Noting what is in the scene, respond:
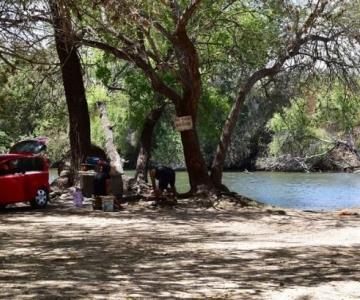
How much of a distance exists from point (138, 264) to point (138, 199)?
9.22 m

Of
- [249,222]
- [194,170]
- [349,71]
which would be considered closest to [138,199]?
[194,170]

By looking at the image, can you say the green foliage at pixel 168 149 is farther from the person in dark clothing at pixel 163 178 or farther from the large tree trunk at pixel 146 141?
the person in dark clothing at pixel 163 178

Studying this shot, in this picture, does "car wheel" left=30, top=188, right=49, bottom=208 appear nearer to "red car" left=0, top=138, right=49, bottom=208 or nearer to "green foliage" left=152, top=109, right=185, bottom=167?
"red car" left=0, top=138, right=49, bottom=208

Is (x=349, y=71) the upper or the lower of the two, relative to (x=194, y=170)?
upper

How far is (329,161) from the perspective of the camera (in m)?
51.8

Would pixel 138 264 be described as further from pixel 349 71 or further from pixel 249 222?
pixel 349 71

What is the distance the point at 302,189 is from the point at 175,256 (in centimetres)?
2792

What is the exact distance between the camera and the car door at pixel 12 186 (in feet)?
51.3

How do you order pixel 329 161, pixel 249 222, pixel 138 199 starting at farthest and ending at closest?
pixel 329 161
pixel 138 199
pixel 249 222

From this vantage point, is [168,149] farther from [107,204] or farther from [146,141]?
[107,204]

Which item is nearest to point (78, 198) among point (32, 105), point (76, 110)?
point (76, 110)

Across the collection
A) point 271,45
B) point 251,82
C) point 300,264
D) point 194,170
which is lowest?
point 300,264

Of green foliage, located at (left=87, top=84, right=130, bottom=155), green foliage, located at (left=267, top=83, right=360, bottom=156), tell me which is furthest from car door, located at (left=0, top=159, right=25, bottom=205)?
green foliage, located at (left=267, top=83, right=360, bottom=156)

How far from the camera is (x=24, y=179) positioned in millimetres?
16031
